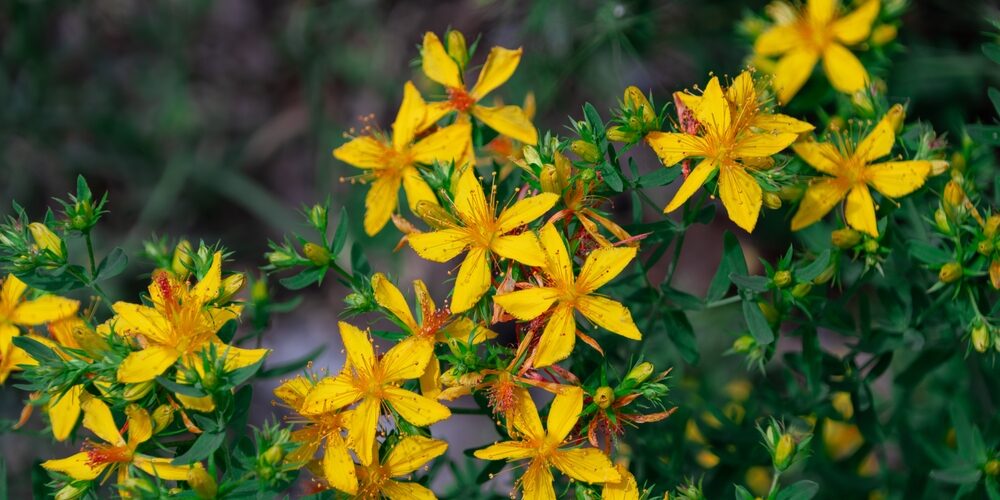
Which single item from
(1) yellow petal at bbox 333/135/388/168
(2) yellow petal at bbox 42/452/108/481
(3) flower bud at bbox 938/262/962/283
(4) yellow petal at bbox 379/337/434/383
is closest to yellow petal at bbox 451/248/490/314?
(4) yellow petal at bbox 379/337/434/383

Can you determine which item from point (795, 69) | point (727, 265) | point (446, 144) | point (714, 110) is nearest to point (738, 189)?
point (714, 110)

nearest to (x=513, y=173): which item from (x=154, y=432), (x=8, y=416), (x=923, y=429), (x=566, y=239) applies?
(x=566, y=239)

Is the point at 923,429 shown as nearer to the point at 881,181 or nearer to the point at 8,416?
the point at 881,181

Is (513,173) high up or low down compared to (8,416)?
down

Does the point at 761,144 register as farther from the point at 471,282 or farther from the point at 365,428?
the point at 365,428

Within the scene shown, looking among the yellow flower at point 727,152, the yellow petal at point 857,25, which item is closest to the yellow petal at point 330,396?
the yellow flower at point 727,152

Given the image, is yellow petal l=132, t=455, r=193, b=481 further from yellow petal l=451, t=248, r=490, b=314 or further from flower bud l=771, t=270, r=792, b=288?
flower bud l=771, t=270, r=792, b=288
